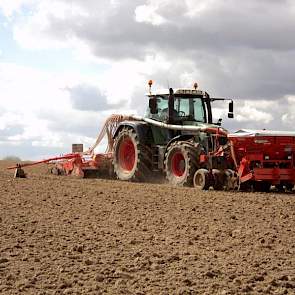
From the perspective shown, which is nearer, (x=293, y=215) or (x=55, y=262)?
(x=55, y=262)

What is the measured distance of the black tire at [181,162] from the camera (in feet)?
46.2

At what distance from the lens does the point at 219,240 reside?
7.57 meters

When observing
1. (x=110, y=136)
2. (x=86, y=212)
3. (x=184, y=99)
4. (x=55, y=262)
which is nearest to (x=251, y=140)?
(x=184, y=99)

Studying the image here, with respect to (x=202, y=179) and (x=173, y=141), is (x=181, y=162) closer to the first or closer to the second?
(x=173, y=141)

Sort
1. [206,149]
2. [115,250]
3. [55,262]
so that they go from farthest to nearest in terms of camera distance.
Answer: [206,149], [115,250], [55,262]

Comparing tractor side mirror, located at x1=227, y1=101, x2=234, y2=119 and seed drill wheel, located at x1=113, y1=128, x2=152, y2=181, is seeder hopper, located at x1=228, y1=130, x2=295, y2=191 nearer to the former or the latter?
tractor side mirror, located at x1=227, y1=101, x2=234, y2=119

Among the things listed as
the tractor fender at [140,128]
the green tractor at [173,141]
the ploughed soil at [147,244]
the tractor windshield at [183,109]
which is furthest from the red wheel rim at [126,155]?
the ploughed soil at [147,244]

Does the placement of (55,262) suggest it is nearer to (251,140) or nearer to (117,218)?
(117,218)

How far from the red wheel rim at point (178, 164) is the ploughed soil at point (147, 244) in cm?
264

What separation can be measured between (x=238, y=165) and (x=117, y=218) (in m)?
4.94

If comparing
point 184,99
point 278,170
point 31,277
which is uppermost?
point 184,99

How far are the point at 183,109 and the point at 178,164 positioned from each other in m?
1.75

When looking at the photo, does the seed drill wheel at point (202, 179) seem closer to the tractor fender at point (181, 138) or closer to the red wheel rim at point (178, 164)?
the red wheel rim at point (178, 164)

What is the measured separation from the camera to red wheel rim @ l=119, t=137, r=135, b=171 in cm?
1738
